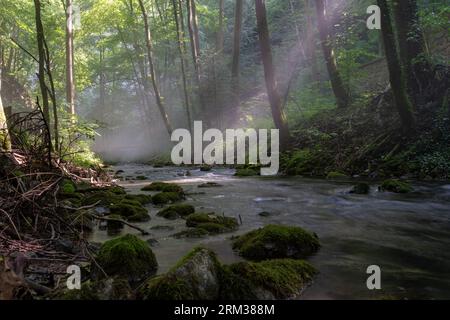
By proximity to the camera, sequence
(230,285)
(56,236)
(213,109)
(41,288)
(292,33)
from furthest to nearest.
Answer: (292,33) → (213,109) → (56,236) → (230,285) → (41,288)

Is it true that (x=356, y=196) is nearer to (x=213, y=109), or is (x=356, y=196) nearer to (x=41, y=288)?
(x=41, y=288)

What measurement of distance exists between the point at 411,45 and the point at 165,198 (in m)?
9.59

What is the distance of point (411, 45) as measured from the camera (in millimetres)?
13422

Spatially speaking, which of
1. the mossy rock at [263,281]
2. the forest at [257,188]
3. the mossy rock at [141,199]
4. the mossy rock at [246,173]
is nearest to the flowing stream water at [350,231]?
the forest at [257,188]

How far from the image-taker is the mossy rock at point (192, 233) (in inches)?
248

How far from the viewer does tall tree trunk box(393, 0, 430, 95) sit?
524 inches

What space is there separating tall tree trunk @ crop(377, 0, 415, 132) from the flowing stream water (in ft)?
8.67

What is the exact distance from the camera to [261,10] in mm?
16047

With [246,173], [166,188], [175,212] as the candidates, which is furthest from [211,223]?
[246,173]

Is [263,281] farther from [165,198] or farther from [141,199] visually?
[165,198]

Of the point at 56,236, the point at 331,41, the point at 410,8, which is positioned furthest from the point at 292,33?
the point at 56,236

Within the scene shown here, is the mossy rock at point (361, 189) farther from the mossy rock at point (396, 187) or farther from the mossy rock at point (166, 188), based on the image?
the mossy rock at point (166, 188)
